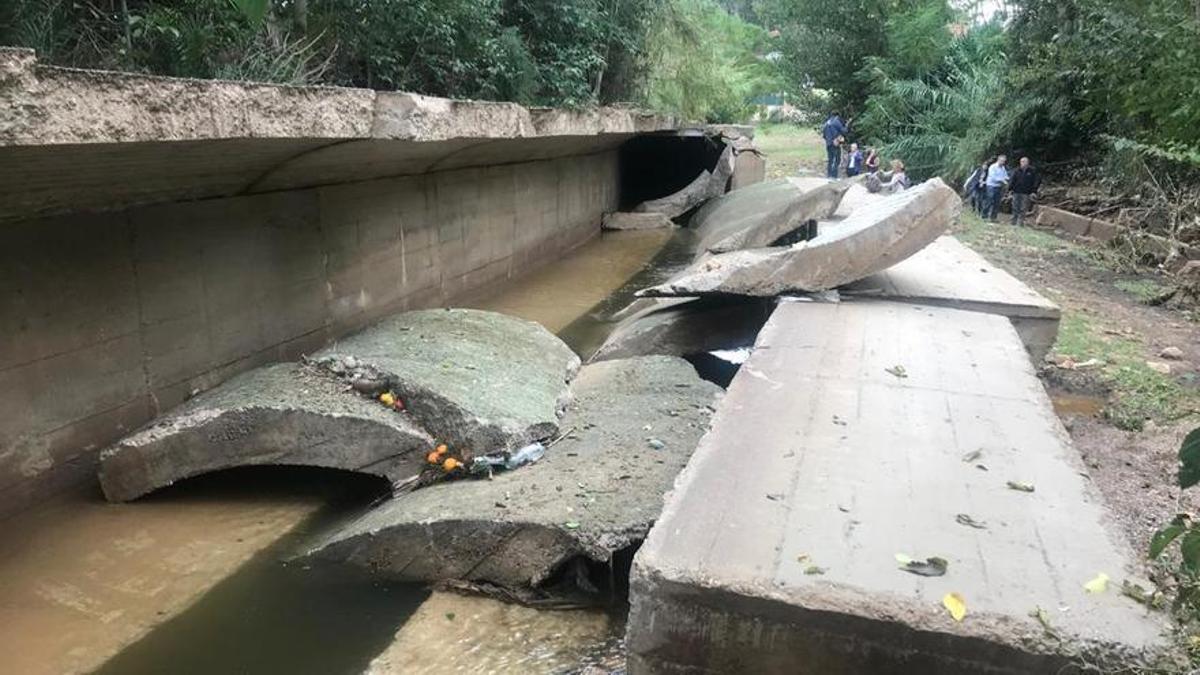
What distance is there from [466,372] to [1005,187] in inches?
541

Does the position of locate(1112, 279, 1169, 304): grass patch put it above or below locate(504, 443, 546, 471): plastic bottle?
above

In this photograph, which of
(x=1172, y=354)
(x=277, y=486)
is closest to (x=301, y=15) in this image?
(x=277, y=486)

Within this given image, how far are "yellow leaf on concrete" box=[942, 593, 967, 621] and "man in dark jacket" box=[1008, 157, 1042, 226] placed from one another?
555 inches

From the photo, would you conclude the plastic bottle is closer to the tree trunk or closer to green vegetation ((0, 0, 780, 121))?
green vegetation ((0, 0, 780, 121))

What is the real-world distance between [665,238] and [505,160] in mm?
5056

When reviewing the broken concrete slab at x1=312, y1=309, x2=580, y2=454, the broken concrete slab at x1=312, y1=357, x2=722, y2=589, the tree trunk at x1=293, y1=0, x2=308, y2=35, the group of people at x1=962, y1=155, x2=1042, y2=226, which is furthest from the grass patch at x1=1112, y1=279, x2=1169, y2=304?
the tree trunk at x1=293, y1=0, x2=308, y2=35

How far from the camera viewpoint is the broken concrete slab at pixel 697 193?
1611 cm

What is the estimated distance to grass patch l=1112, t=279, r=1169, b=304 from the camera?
8.68 metres

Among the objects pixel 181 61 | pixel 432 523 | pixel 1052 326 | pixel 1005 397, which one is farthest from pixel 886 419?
pixel 181 61

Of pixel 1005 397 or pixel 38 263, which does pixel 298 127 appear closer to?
pixel 38 263

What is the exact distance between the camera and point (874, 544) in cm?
233

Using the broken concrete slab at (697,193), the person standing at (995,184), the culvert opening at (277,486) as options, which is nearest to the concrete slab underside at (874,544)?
the culvert opening at (277,486)

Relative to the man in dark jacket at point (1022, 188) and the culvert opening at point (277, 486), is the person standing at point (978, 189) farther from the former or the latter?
→ the culvert opening at point (277, 486)

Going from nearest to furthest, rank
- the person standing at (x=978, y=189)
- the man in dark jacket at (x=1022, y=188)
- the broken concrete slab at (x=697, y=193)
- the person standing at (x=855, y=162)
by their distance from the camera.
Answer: the man in dark jacket at (x=1022, y=188) → the person standing at (x=978, y=189) → the broken concrete slab at (x=697, y=193) → the person standing at (x=855, y=162)
